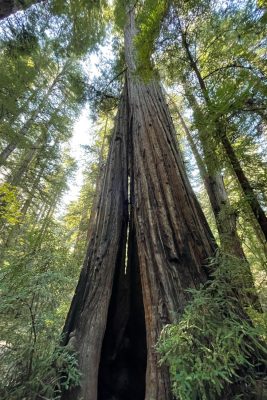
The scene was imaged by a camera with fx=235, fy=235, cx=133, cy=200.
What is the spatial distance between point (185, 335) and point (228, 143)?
185cm

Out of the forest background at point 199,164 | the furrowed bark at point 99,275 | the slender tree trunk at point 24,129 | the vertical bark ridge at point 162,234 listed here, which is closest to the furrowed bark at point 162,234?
the vertical bark ridge at point 162,234

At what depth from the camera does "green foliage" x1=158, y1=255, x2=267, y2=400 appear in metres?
1.08

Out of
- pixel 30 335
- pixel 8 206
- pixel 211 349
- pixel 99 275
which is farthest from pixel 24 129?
pixel 211 349

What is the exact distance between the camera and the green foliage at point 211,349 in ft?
3.56

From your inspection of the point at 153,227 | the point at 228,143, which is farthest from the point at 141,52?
the point at 153,227

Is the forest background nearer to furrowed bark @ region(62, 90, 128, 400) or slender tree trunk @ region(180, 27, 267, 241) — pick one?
slender tree trunk @ region(180, 27, 267, 241)

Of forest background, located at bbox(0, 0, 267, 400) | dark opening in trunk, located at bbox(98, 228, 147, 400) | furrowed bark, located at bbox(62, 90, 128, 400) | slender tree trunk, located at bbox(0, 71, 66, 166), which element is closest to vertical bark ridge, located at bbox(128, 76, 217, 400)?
forest background, located at bbox(0, 0, 267, 400)

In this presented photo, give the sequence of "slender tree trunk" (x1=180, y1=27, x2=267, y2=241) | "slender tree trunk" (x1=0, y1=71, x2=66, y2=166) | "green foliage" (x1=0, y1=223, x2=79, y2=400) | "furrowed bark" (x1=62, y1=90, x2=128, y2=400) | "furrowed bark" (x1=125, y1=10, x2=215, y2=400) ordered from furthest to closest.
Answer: "slender tree trunk" (x1=0, y1=71, x2=66, y2=166), "slender tree trunk" (x1=180, y1=27, x2=267, y2=241), "furrowed bark" (x1=62, y1=90, x2=128, y2=400), "furrowed bark" (x1=125, y1=10, x2=215, y2=400), "green foliage" (x1=0, y1=223, x2=79, y2=400)

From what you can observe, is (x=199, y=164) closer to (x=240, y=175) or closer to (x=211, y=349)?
(x=240, y=175)

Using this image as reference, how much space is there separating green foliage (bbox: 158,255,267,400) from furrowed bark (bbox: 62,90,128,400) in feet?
2.34

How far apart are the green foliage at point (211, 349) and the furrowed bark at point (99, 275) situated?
2.34ft

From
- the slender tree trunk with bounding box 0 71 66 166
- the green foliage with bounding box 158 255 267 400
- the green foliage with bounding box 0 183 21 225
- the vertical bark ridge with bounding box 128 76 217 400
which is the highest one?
the slender tree trunk with bounding box 0 71 66 166

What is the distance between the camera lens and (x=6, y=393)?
1385 millimetres

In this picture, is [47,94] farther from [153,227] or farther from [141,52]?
[153,227]
